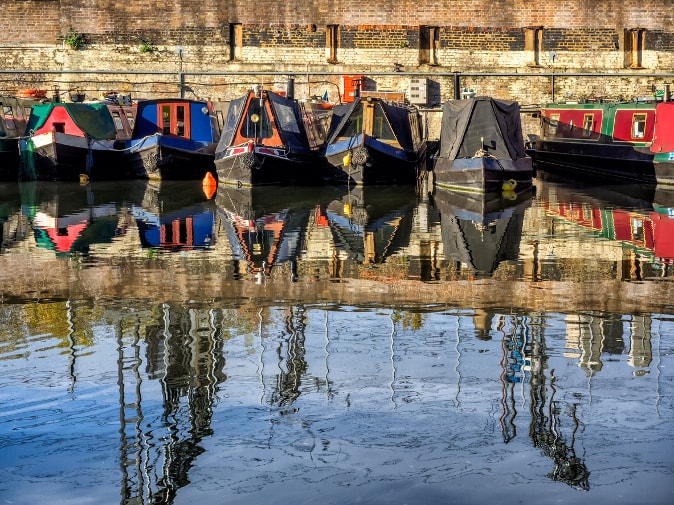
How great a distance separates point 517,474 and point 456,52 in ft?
109

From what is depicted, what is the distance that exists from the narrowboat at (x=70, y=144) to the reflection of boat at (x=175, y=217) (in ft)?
8.14

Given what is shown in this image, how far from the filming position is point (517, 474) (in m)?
5.65

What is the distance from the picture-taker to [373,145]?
24641 millimetres

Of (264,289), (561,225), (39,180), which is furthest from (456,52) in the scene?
(264,289)

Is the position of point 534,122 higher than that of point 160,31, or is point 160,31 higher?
point 160,31

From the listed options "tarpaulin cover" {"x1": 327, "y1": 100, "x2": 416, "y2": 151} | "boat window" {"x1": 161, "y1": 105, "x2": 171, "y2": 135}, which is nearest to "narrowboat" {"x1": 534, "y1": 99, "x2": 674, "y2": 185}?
"tarpaulin cover" {"x1": 327, "y1": 100, "x2": 416, "y2": 151}

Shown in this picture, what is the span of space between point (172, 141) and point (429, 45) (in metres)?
13.9

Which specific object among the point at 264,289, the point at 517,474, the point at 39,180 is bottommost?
the point at 517,474

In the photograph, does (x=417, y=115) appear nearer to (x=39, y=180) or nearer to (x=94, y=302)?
(x=39, y=180)

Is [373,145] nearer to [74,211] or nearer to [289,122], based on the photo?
[289,122]

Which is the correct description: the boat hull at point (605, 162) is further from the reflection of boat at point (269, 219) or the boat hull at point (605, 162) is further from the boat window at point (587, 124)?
the reflection of boat at point (269, 219)

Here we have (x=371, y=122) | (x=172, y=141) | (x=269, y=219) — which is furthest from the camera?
(x=172, y=141)

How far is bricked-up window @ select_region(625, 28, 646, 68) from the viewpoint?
125ft

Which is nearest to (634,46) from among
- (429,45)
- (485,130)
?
(429,45)
